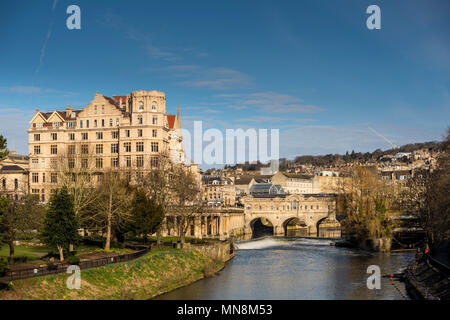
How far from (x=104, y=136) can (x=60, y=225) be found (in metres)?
49.0

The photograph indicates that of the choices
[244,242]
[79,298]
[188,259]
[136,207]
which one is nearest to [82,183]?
[136,207]

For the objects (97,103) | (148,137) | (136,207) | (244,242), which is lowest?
(244,242)

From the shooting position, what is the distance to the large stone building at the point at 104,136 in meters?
91.9

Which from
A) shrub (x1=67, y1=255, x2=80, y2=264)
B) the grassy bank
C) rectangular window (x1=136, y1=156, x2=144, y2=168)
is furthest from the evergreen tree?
rectangular window (x1=136, y1=156, x2=144, y2=168)

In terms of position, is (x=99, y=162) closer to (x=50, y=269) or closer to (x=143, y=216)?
(x=143, y=216)

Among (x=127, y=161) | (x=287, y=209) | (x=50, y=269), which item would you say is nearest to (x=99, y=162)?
(x=127, y=161)

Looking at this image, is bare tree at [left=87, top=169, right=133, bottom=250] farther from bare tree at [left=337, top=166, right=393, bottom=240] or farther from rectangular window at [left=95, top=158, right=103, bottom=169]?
bare tree at [left=337, top=166, right=393, bottom=240]

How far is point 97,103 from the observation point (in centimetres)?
9538

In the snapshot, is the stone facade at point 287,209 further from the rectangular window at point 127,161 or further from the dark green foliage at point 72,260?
the dark green foliage at point 72,260

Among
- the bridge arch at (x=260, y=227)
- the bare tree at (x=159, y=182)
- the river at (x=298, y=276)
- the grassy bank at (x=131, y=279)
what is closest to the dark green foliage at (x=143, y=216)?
the bare tree at (x=159, y=182)

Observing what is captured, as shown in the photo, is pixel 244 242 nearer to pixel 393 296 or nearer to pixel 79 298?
pixel 393 296

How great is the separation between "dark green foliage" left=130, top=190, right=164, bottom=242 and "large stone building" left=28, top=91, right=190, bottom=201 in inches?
903

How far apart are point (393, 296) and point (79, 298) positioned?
1087 inches
